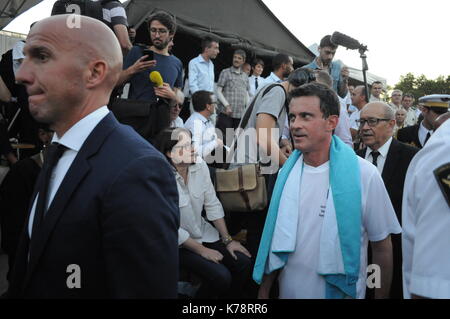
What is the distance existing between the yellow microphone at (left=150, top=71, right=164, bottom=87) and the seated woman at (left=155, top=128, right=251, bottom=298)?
42 cm

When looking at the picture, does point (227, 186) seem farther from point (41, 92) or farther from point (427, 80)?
point (427, 80)

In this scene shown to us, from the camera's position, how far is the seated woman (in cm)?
371

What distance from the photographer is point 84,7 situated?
318 cm

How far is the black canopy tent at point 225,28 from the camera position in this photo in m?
6.96

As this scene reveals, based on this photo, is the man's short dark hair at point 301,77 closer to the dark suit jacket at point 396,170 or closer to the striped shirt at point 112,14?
the dark suit jacket at point 396,170

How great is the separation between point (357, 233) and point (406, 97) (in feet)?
29.2

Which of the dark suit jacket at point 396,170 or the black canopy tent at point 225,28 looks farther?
the black canopy tent at point 225,28

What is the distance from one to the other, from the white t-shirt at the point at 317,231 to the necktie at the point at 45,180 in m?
1.54

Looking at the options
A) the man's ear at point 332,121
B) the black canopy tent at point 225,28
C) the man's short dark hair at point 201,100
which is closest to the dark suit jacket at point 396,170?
the man's ear at point 332,121

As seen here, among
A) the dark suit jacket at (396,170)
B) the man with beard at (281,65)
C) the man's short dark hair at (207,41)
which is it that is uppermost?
the man's short dark hair at (207,41)

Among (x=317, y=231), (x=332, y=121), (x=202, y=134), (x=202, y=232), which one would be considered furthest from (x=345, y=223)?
(x=202, y=134)

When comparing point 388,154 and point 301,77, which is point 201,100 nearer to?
point 301,77

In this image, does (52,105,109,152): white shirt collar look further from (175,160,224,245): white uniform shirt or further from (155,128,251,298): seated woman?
(175,160,224,245): white uniform shirt

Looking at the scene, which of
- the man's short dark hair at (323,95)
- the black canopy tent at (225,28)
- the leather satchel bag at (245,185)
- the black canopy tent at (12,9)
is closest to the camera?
the man's short dark hair at (323,95)
